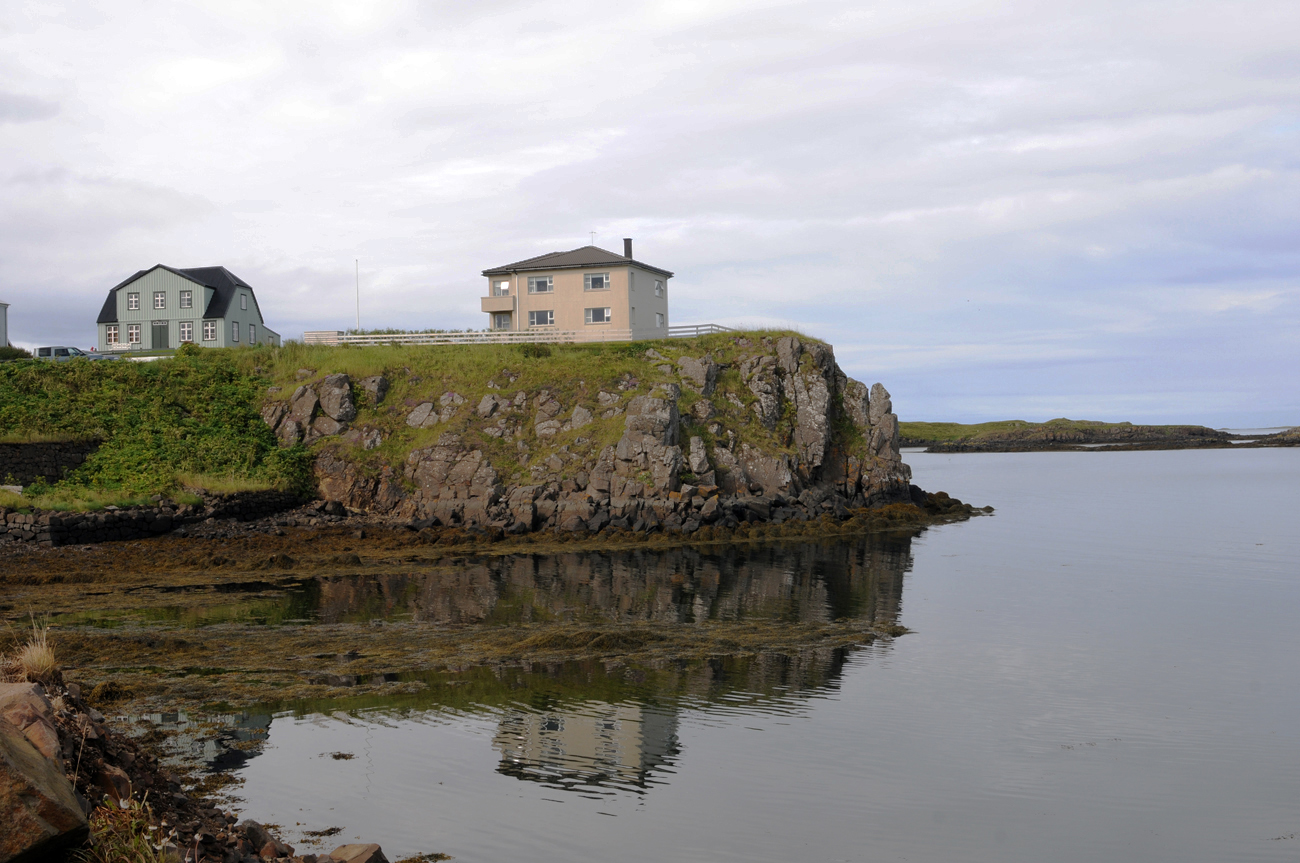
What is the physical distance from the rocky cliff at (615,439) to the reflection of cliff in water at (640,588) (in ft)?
19.0

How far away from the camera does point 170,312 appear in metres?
71.0

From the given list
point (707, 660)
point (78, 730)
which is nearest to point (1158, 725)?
point (707, 660)

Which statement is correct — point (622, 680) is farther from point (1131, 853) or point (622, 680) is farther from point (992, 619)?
point (992, 619)

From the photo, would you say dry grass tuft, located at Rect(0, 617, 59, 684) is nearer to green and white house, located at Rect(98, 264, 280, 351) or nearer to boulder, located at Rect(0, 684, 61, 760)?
boulder, located at Rect(0, 684, 61, 760)

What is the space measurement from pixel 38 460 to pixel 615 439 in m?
26.8

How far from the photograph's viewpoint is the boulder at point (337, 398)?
166 feet

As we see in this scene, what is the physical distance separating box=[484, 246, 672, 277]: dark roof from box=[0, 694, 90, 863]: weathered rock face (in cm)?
5908

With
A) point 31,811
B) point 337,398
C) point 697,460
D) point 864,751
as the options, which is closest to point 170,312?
point 337,398

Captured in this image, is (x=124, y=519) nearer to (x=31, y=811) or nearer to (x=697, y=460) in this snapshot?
(x=697, y=460)

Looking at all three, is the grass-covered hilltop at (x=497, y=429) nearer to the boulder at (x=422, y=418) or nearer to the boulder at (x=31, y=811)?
the boulder at (x=422, y=418)

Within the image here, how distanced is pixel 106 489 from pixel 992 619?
37908mm

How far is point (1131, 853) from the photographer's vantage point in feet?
37.6

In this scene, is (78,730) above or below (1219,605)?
above

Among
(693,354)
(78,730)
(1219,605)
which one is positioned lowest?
(1219,605)
